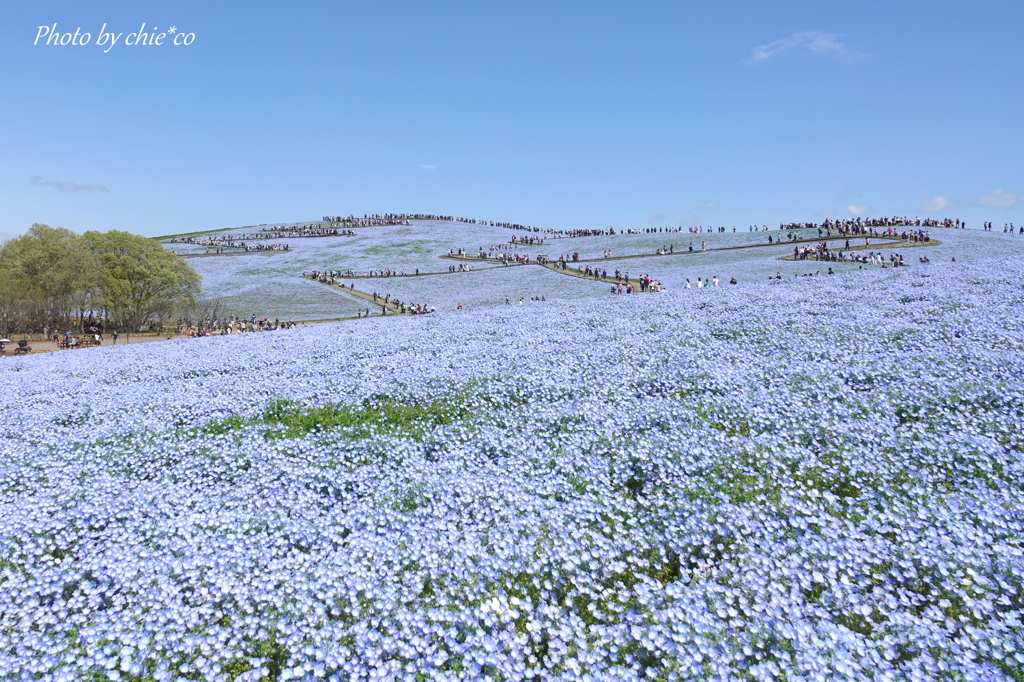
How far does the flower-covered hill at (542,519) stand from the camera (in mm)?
5762

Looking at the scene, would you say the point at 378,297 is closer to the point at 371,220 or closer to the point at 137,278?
the point at 137,278

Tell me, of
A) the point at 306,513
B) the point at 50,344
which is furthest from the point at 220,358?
the point at 50,344

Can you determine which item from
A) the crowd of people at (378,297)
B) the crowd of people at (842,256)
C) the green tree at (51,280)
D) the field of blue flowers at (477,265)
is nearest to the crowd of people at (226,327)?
the field of blue flowers at (477,265)

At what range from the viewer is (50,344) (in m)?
34.8

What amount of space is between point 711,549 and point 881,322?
12.1 metres

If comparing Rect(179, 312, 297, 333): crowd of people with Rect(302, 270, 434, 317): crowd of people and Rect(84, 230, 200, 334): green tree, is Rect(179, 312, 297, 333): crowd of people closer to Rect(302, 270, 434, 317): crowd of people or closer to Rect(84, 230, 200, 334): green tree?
Rect(84, 230, 200, 334): green tree

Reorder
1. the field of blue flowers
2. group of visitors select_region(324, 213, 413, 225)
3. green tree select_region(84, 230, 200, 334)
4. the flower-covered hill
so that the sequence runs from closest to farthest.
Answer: the flower-covered hill → green tree select_region(84, 230, 200, 334) → the field of blue flowers → group of visitors select_region(324, 213, 413, 225)

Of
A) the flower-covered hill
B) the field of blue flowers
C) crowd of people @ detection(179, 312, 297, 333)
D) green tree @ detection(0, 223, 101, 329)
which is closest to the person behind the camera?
the flower-covered hill

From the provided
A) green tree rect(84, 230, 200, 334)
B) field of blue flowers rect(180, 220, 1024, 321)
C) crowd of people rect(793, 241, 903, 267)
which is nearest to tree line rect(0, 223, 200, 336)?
green tree rect(84, 230, 200, 334)

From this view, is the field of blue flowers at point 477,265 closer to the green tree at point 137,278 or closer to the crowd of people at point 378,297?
the crowd of people at point 378,297

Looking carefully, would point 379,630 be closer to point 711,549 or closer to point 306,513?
point 306,513

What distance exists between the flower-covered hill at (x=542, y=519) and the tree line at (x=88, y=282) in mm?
30907

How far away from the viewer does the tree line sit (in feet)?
131

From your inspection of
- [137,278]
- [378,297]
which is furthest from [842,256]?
[137,278]
